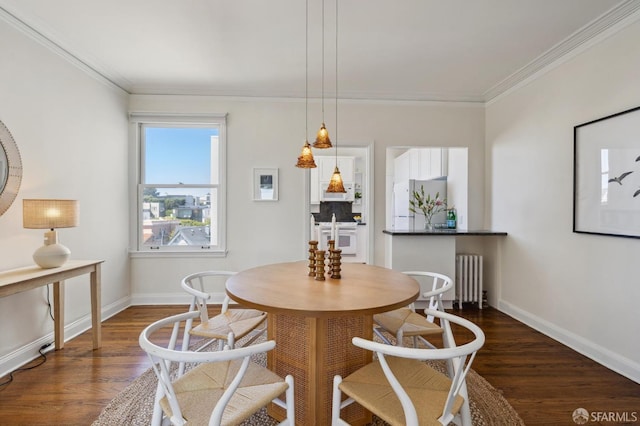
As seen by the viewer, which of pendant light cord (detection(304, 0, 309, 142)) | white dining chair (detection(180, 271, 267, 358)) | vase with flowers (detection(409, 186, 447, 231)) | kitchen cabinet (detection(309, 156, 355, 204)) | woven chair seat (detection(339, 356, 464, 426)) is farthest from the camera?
kitchen cabinet (detection(309, 156, 355, 204))

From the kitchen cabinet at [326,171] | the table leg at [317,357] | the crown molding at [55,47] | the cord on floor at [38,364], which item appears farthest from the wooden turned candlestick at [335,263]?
the kitchen cabinet at [326,171]

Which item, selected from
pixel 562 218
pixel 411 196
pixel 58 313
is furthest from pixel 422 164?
pixel 58 313

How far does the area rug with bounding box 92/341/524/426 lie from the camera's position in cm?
171

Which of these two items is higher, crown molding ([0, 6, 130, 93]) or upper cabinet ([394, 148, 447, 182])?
crown molding ([0, 6, 130, 93])

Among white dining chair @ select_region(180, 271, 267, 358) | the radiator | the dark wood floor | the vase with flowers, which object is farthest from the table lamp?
the radiator

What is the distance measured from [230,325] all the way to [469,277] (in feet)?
9.54

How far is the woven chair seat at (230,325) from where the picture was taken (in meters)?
1.83

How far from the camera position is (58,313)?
2.50 metres

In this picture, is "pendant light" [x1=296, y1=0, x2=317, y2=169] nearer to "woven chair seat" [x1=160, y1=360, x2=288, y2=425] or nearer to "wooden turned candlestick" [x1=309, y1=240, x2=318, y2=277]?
"wooden turned candlestick" [x1=309, y1=240, x2=318, y2=277]

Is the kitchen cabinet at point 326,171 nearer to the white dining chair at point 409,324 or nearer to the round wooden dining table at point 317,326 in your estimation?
the white dining chair at point 409,324

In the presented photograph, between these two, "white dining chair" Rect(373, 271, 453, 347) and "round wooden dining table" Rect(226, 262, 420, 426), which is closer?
"round wooden dining table" Rect(226, 262, 420, 426)

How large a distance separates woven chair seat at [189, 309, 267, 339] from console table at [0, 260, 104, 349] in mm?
1119

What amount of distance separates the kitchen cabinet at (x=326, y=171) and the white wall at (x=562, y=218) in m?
3.07

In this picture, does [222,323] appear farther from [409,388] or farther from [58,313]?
[58,313]
